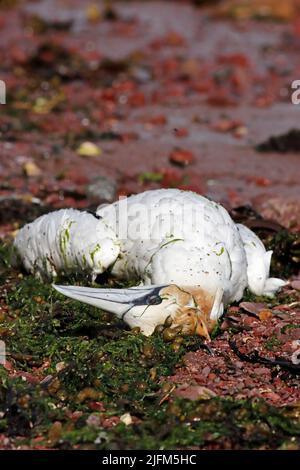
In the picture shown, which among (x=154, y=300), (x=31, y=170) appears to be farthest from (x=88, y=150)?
(x=154, y=300)

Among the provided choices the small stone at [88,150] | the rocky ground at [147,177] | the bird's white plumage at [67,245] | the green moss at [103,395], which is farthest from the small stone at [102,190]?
the green moss at [103,395]

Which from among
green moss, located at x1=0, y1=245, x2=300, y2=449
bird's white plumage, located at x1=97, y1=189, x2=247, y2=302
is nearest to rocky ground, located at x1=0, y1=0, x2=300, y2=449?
green moss, located at x1=0, y1=245, x2=300, y2=449

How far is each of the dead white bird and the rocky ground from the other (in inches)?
4.9

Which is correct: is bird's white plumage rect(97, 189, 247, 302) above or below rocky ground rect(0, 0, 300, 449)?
above

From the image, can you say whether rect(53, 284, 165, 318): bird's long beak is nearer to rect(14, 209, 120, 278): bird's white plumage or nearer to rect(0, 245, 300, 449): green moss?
rect(0, 245, 300, 449): green moss

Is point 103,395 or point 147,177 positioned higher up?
point 103,395

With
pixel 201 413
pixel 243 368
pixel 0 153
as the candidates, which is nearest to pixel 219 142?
pixel 0 153

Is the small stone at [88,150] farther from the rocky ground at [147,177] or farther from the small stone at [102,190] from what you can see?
the small stone at [102,190]

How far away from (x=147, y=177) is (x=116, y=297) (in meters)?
3.32

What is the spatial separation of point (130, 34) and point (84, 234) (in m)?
7.58

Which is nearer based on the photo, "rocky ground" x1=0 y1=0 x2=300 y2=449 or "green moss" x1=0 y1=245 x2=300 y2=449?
"green moss" x1=0 y1=245 x2=300 y2=449

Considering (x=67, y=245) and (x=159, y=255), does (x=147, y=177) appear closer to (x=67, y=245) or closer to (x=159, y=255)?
(x=67, y=245)

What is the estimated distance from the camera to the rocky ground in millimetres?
3916

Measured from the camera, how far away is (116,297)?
175 inches
